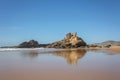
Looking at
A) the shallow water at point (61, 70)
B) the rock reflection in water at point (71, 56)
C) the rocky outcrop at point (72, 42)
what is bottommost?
the shallow water at point (61, 70)

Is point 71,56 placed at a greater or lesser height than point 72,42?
lesser

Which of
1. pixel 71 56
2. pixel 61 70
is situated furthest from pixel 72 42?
pixel 61 70

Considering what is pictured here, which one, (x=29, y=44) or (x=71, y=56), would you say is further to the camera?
(x=29, y=44)

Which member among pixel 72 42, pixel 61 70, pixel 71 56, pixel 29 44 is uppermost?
pixel 29 44

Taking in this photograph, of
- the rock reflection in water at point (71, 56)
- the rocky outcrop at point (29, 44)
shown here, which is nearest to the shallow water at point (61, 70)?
the rock reflection in water at point (71, 56)

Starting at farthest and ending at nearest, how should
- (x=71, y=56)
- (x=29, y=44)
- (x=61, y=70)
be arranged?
(x=29, y=44) → (x=71, y=56) → (x=61, y=70)

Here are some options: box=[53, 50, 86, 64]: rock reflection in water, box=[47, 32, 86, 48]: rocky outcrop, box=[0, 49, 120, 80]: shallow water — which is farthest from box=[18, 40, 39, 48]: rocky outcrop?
box=[0, 49, 120, 80]: shallow water


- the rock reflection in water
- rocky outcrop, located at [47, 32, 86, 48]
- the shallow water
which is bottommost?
the shallow water

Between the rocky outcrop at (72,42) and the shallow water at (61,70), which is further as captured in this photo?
the rocky outcrop at (72,42)

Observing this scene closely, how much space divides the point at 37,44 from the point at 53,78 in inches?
2714

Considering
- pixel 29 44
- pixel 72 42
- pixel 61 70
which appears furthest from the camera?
pixel 29 44

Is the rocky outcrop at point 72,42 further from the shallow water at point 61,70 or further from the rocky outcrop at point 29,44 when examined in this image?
the shallow water at point 61,70

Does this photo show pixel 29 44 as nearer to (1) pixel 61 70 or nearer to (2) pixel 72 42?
(2) pixel 72 42

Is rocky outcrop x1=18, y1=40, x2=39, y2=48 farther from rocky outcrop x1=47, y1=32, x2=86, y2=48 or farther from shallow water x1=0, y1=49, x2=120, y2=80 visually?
shallow water x1=0, y1=49, x2=120, y2=80
